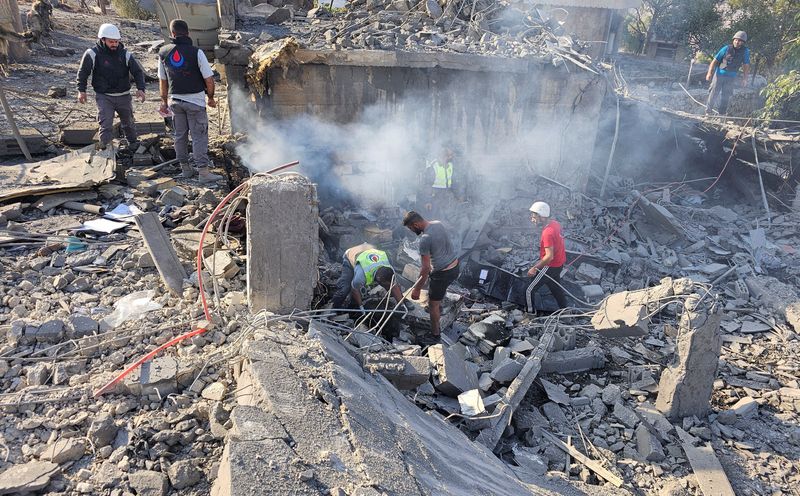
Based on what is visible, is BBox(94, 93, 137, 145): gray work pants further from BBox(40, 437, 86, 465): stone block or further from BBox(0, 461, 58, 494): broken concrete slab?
BBox(0, 461, 58, 494): broken concrete slab

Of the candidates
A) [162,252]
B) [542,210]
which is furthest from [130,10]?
[542,210]

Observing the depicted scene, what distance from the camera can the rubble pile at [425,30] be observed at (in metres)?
9.44

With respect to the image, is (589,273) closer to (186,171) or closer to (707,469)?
(707,469)

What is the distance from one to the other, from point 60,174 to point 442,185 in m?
5.72

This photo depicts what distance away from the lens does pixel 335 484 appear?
266 cm

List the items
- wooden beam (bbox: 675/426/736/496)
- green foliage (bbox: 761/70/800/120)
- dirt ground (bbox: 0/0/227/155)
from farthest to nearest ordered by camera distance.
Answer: green foliage (bbox: 761/70/800/120) → dirt ground (bbox: 0/0/227/155) → wooden beam (bbox: 675/426/736/496)

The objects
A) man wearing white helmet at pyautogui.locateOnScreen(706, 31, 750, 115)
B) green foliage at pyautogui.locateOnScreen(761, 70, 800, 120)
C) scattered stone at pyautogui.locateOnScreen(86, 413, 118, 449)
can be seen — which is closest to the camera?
scattered stone at pyautogui.locateOnScreen(86, 413, 118, 449)

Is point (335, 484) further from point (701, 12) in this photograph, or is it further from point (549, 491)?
point (701, 12)

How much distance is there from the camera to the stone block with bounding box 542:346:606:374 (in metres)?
6.31

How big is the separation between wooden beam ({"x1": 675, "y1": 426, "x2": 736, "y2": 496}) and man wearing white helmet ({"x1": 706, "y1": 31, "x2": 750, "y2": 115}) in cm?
934

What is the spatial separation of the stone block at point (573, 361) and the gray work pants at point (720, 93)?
27.8 ft

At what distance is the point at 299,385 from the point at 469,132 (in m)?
7.73

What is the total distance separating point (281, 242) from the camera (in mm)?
4543

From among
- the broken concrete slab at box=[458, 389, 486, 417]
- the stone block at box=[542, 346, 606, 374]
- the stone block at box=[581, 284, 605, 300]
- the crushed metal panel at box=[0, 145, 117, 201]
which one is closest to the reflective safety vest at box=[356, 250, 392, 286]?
the broken concrete slab at box=[458, 389, 486, 417]
